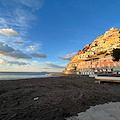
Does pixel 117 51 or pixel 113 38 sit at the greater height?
pixel 113 38

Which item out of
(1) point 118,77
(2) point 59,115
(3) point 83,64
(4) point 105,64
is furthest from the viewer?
(3) point 83,64

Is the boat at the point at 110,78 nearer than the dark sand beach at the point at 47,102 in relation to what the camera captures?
No

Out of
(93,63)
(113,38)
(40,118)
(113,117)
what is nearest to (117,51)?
(113,117)

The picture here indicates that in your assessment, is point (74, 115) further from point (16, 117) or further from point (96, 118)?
point (16, 117)

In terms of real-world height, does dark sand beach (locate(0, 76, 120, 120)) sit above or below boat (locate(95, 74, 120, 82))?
below

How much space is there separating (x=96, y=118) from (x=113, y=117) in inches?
39.9

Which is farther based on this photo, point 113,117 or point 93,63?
point 93,63

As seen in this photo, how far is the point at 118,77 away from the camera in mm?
15172

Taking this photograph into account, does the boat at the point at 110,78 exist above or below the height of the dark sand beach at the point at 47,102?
above

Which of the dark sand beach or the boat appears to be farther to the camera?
the boat

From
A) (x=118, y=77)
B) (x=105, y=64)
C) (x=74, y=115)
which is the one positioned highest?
(x=105, y=64)

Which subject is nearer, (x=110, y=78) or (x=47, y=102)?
(x=47, y=102)

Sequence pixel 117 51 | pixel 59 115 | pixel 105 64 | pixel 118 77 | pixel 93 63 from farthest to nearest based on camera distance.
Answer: pixel 93 63
pixel 105 64
pixel 117 51
pixel 118 77
pixel 59 115

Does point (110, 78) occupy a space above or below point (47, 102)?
above
